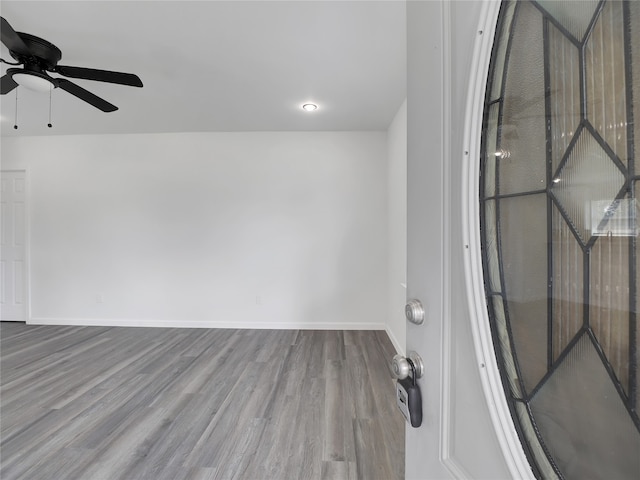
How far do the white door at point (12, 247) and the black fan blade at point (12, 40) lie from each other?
3.27 metres

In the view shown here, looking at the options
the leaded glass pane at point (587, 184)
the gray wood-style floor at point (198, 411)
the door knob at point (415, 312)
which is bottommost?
the gray wood-style floor at point (198, 411)

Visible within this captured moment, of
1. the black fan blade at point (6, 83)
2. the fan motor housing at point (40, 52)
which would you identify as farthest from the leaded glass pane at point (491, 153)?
the black fan blade at point (6, 83)

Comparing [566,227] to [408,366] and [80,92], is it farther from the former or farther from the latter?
[80,92]

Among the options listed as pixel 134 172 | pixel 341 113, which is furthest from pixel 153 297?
pixel 341 113

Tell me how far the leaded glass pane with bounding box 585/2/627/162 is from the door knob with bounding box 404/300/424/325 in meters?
0.39

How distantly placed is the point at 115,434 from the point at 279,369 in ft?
4.03

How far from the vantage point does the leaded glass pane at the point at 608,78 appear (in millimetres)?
277

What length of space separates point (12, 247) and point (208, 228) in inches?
113

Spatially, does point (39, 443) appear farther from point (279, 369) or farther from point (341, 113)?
point (341, 113)

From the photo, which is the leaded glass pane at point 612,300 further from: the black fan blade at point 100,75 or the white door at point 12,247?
the white door at point 12,247

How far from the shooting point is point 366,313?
378 centimetres

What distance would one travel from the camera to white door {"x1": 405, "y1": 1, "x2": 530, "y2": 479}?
446 mm

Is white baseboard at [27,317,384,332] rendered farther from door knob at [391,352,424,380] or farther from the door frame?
door knob at [391,352,424,380]

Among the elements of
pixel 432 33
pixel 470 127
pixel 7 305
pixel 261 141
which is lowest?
pixel 7 305
